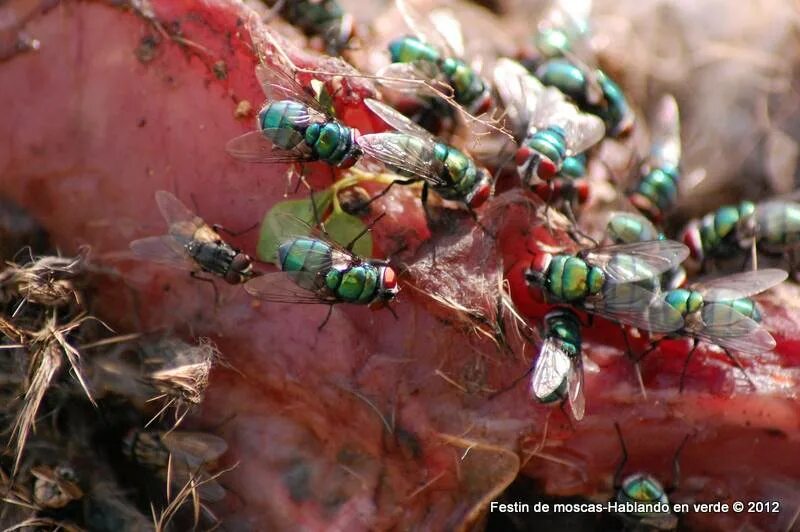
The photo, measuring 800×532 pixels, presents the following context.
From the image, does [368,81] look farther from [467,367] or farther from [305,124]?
[467,367]

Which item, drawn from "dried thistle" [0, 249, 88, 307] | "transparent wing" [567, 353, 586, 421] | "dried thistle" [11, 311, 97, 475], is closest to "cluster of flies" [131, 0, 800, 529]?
→ "transparent wing" [567, 353, 586, 421]

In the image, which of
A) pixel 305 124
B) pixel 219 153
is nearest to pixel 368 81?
pixel 305 124

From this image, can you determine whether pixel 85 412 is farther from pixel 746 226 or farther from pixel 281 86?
pixel 746 226

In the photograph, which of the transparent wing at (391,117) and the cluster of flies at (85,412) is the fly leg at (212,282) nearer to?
the cluster of flies at (85,412)

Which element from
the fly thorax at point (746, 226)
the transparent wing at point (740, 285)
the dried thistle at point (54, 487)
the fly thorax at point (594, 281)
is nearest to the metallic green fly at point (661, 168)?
the fly thorax at point (746, 226)

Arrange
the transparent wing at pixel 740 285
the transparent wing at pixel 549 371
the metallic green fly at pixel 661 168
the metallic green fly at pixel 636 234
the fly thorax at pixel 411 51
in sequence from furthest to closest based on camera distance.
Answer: the metallic green fly at pixel 661 168
the fly thorax at pixel 411 51
the metallic green fly at pixel 636 234
the transparent wing at pixel 740 285
the transparent wing at pixel 549 371
